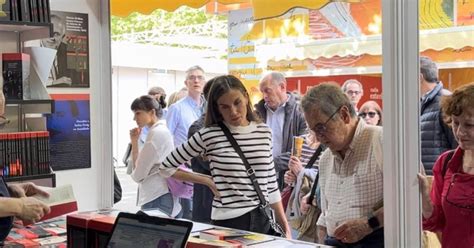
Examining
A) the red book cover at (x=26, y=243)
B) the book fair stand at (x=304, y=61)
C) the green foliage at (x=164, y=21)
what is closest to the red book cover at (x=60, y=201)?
the book fair stand at (x=304, y=61)

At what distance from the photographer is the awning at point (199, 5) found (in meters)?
3.77

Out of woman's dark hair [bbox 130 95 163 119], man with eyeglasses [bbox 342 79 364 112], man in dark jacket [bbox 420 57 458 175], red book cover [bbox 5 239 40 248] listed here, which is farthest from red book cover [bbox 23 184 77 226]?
man with eyeglasses [bbox 342 79 364 112]

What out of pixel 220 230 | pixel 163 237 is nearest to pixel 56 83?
pixel 220 230

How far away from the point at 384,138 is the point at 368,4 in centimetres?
327

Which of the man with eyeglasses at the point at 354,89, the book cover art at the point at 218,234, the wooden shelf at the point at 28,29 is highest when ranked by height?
the wooden shelf at the point at 28,29

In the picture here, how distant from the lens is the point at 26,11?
305cm

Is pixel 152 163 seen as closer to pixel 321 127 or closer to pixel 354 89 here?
pixel 354 89

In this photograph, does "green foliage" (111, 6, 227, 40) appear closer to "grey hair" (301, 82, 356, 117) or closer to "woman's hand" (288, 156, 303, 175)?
"woman's hand" (288, 156, 303, 175)

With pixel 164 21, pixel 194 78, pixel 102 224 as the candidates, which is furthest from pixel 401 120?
pixel 164 21

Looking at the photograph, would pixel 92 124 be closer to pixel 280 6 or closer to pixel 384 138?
pixel 280 6

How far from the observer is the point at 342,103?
7.84 ft

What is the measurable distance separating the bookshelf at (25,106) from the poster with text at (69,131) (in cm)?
7

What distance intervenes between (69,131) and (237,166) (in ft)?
3.15

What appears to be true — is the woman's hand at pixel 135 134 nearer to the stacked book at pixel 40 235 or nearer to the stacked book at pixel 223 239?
the stacked book at pixel 40 235
